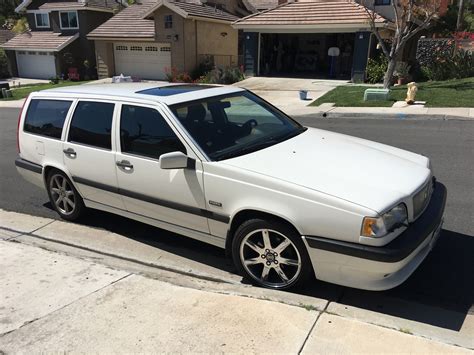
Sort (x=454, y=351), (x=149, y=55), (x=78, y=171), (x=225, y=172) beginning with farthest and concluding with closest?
(x=149, y=55)
(x=78, y=171)
(x=225, y=172)
(x=454, y=351)

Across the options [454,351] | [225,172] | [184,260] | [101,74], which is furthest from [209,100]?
[101,74]

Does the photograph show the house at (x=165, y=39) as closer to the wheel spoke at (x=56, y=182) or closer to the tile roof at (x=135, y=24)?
the tile roof at (x=135, y=24)

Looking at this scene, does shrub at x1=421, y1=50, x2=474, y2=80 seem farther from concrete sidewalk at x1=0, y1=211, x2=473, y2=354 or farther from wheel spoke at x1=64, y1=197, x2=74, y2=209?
concrete sidewalk at x1=0, y1=211, x2=473, y2=354

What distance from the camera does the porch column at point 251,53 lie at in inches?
947

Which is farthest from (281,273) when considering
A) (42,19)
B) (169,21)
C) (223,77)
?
(42,19)

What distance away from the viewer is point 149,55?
1106 inches

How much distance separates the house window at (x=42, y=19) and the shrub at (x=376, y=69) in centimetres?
2534

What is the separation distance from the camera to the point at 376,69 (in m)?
20.9

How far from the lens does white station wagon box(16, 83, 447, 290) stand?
3.21 m

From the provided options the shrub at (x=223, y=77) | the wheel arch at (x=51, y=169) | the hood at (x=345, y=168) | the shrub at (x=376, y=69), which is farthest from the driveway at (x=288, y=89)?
the hood at (x=345, y=168)

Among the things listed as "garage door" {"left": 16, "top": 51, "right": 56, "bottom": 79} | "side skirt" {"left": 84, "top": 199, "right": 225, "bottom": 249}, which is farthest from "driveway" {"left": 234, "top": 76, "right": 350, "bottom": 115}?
"garage door" {"left": 16, "top": 51, "right": 56, "bottom": 79}

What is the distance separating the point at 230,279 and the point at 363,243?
4.57ft

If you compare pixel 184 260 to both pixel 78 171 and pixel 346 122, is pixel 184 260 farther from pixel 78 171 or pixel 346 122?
pixel 346 122

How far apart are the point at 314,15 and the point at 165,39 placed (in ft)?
29.9
